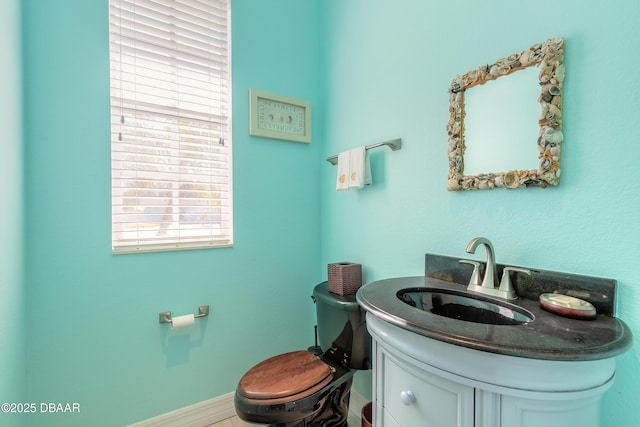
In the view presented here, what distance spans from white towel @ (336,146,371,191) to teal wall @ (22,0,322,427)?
0.38m

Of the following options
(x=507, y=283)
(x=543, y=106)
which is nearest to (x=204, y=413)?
(x=507, y=283)

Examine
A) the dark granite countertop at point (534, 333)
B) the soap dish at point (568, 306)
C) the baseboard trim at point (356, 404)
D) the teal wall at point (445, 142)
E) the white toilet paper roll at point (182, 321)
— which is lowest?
the baseboard trim at point (356, 404)

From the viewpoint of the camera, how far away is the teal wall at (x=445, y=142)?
0.77m

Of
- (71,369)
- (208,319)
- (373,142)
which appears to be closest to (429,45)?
(373,142)

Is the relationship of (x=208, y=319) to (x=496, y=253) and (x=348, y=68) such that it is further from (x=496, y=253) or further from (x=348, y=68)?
(x=348, y=68)

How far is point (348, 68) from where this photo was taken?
1.71m

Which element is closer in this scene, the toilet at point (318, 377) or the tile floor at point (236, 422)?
the toilet at point (318, 377)

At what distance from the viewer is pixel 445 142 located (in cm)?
119

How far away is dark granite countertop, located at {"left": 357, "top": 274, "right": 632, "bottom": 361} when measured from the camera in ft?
1.89

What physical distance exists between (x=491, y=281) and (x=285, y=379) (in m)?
0.94

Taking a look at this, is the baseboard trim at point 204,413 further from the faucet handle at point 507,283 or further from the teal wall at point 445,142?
the faucet handle at point 507,283

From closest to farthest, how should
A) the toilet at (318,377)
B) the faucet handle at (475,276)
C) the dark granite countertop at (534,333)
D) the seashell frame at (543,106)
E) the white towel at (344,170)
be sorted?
the dark granite countertop at (534,333), the seashell frame at (543,106), the faucet handle at (475,276), the toilet at (318,377), the white towel at (344,170)

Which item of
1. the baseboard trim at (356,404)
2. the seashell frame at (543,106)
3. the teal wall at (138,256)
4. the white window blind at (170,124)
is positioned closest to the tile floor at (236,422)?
the baseboard trim at (356,404)

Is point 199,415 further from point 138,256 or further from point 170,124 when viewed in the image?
point 170,124
